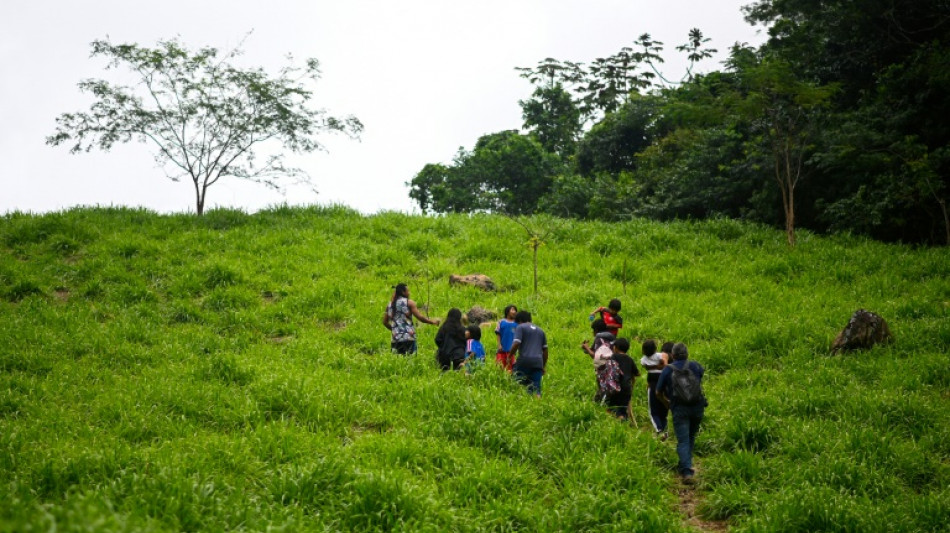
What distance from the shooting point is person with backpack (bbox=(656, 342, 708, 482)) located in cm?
855

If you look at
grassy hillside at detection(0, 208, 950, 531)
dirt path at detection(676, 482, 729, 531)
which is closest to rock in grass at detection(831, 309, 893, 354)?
grassy hillside at detection(0, 208, 950, 531)

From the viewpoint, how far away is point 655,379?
387 inches

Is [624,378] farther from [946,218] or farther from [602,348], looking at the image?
[946,218]

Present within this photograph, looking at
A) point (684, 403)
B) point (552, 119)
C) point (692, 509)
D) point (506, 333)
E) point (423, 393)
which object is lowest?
point (692, 509)

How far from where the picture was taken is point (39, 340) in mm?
12258

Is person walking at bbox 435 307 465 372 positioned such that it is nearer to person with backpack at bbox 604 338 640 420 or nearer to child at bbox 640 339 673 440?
person with backpack at bbox 604 338 640 420

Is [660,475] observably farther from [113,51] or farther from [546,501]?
[113,51]

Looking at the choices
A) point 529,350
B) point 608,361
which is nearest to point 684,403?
point 608,361

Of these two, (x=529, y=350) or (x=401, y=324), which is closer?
(x=529, y=350)

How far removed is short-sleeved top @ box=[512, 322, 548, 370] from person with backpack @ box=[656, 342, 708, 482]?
244 centimetres

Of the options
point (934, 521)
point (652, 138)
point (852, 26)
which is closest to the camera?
point (934, 521)

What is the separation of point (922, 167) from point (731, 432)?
14425 millimetres

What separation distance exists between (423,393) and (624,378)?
3211mm

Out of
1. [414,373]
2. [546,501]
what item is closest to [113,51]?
[414,373]
